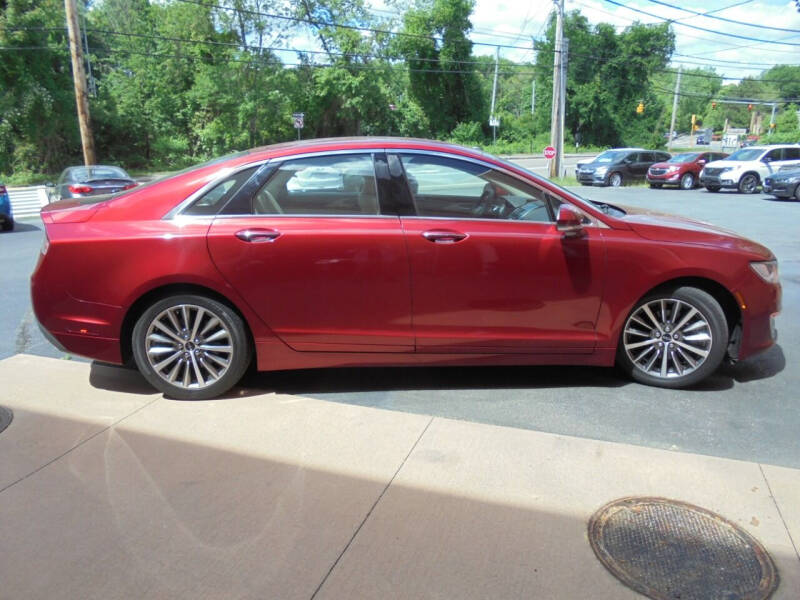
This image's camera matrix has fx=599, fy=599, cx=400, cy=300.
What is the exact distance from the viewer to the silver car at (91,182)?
13.5 meters

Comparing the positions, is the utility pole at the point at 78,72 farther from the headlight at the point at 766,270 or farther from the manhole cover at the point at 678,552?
the manhole cover at the point at 678,552

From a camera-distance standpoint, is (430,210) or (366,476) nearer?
(366,476)

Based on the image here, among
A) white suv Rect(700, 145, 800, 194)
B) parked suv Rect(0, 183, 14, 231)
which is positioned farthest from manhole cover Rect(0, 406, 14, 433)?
white suv Rect(700, 145, 800, 194)

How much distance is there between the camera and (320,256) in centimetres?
376

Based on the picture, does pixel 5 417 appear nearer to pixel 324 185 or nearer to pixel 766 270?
pixel 324 185

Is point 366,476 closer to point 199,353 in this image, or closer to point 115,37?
point 199,353

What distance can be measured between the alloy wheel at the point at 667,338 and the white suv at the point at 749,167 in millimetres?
20735

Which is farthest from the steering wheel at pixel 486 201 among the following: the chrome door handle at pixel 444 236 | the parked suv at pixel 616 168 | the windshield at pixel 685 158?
the windshield at pixel 685 158

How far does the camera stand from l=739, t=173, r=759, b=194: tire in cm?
2156

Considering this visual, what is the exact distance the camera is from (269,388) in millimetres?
4262

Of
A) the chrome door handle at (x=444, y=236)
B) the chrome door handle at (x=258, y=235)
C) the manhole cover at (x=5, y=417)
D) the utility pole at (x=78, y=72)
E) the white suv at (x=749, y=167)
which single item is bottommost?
the white suv at (x=749, y=167)

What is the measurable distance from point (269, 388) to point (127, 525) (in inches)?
64.0

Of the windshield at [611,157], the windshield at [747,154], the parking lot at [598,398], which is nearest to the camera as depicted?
the parking lot at [598,398]

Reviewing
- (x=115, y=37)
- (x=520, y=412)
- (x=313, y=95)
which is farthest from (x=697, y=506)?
(x=115, y=37)
